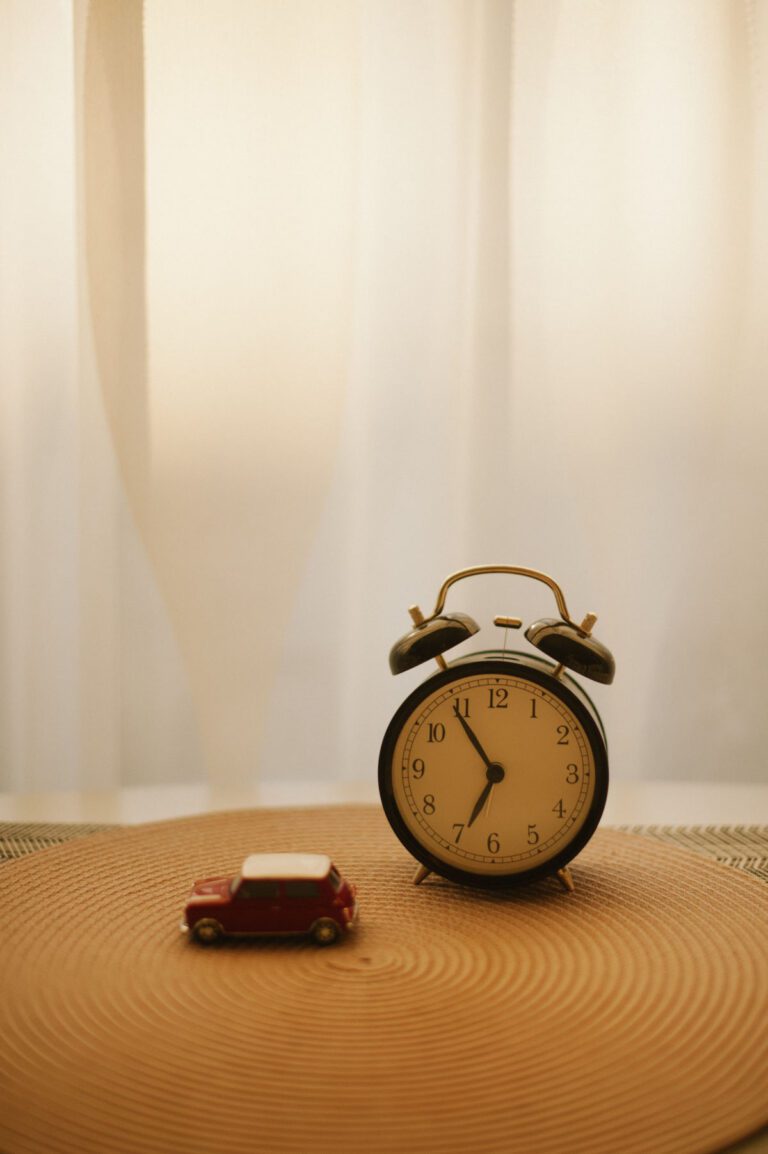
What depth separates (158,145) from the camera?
154 centimetres

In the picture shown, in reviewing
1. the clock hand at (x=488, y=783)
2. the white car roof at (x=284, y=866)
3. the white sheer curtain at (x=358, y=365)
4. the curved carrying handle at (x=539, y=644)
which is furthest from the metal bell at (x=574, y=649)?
the white sheer curtain at (x=358, y=365)

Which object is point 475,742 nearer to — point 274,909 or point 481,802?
point 481,802

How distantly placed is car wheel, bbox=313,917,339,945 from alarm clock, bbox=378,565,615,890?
142 millimetres

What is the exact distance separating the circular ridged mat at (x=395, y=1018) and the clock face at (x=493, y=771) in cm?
3

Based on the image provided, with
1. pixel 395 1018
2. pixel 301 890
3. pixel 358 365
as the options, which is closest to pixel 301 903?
pixel 301 890

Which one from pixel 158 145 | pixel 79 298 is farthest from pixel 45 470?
pixel 158 145

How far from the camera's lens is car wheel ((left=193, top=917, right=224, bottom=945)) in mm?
825

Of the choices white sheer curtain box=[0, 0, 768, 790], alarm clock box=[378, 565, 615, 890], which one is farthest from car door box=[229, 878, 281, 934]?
white sheer curtain box=[0, 0, 768, 790]

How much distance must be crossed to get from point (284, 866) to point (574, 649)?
0.28 meters

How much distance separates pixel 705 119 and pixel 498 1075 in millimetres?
1302

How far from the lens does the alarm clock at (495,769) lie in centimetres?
94

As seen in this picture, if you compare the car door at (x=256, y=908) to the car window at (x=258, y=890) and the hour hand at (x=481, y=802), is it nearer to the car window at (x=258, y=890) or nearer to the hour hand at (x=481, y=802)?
the car window at (x=258, y=890)

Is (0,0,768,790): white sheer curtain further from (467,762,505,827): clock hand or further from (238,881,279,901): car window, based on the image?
(238,881,279,901): car window

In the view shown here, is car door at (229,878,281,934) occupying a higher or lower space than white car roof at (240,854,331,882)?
lower
